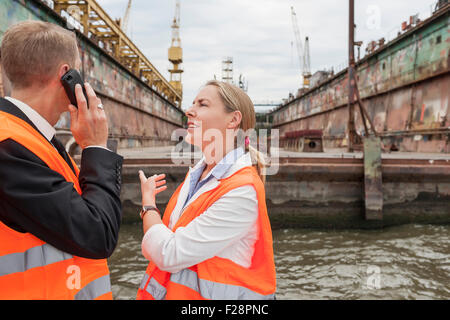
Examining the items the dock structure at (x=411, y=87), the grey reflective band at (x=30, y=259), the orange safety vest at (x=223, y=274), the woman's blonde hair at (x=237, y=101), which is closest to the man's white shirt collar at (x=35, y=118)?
the grey reflective band at (x=30, y=259)

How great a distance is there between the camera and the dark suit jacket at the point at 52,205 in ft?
3.25

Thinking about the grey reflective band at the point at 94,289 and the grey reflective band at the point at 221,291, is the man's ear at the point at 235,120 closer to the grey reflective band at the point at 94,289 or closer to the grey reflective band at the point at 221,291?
the grey reflective band at the point at 221,291

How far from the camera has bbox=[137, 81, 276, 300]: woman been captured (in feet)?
4.43

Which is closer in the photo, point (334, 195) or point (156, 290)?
point (156, 290)

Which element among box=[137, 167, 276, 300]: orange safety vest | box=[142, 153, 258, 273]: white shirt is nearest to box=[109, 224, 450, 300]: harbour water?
box=[137, 167, 276, 300]: orange safety vest

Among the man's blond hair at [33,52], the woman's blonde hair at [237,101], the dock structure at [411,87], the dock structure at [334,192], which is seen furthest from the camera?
the dock structure at [411,87]

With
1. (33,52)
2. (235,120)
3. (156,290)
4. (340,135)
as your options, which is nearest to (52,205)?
(33,52)

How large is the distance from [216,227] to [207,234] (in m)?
0.05

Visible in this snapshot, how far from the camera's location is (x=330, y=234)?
24.7 ft

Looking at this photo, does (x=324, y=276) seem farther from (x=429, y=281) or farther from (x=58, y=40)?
(x=58, y=40)

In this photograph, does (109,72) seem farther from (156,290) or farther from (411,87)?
(156,290)

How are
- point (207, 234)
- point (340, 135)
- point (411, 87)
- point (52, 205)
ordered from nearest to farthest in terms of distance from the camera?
1. point (52, 205)
2. point (207, 234)
3. point (411, 87)
4. point (340, 135)

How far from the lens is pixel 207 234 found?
1.34 meters

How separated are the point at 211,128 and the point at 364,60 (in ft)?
78.8
